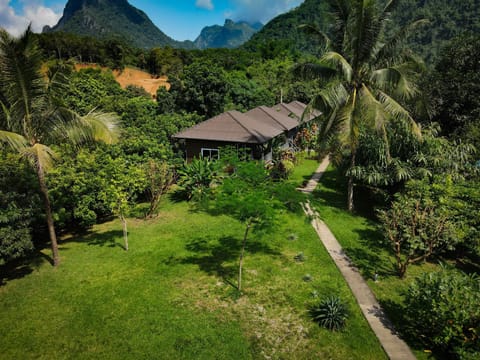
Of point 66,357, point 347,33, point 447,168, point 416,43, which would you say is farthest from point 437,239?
point 416,43

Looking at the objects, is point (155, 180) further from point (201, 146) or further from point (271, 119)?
point (271, 119)

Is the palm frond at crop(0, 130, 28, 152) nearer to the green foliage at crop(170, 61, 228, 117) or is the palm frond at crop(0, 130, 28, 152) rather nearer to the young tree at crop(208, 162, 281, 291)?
the young tree at crop(208, 162, 281, 291)

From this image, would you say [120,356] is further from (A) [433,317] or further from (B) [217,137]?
(B) [217,137]

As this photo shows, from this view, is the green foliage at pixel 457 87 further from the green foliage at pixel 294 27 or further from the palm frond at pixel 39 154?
the green foliage at pixel 294 27

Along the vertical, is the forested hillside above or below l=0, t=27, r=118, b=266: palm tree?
below

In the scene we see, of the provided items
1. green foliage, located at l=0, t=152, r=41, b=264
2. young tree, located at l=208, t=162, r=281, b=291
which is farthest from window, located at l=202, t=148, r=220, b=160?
young tree, located at l=208, t=162, r=281, b=291

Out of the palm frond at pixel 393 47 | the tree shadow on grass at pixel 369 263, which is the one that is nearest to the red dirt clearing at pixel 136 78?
the palm frond at pixel 393 47
